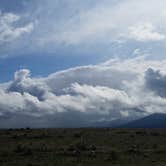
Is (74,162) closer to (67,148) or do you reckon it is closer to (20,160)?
(20,160)

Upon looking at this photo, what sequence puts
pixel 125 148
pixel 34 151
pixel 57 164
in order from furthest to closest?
pixel 125 148
pixel 34 151
pixel 57 164

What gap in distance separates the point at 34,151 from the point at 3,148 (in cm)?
541

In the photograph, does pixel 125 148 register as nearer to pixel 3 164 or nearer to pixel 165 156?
pixel 165 156

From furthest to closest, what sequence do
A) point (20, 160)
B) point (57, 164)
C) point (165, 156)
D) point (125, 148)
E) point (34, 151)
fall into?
point (125, 148) < point (34, 151) < point (165, 156) < point (20, 160) < point (57, 164)

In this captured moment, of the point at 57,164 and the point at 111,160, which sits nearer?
the point at 57,164

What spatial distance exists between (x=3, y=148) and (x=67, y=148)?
7.64m

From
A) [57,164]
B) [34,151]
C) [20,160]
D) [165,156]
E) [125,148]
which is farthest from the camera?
[125,148]

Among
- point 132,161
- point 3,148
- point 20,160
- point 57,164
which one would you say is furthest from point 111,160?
point 3,148

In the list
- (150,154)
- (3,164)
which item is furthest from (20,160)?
(150,154)

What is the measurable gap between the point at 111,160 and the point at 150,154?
19.3 feet

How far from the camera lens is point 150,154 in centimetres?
3781

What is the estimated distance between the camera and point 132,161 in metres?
33.3

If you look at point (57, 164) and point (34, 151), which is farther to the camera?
point (34, 151)

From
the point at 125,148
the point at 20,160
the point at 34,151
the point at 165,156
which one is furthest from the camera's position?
the point at 125,148
